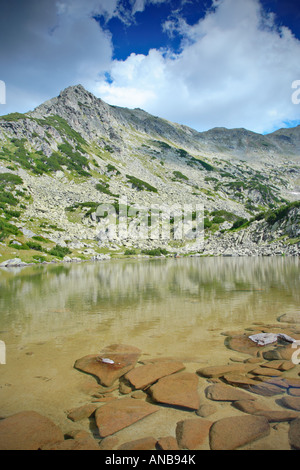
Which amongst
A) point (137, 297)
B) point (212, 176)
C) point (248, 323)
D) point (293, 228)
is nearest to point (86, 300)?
point (137, 297)

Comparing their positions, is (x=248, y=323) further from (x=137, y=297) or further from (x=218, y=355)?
(x=137, y=297)

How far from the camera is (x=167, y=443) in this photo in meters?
3.95

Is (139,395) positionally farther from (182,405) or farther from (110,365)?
(110,365)

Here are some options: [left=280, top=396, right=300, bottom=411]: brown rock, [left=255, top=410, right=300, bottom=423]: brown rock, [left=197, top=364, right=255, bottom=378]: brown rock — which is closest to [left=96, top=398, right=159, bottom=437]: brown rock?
[left=197, top=364, right=255, bottom=378]: brown rock

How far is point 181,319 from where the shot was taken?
11625 millimetres

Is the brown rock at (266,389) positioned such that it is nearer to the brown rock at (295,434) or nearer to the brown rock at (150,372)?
the brown rock at (295,434)

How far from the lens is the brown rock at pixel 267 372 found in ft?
20.2

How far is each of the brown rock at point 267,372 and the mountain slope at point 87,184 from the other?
58.9 meters

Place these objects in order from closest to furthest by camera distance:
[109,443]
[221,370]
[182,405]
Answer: [109,443]
[182,405]
[221,370]

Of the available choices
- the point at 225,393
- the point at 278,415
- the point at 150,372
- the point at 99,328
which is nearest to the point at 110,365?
the point at 150,372

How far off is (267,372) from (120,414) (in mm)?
3736

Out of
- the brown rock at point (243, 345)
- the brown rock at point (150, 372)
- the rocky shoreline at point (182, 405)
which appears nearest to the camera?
the rocky shoreline at point (182, 405)

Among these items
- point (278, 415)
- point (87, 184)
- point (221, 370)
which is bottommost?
point (221, 370)

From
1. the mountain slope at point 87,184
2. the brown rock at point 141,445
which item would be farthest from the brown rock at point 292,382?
the mountain slope at point 87,184
